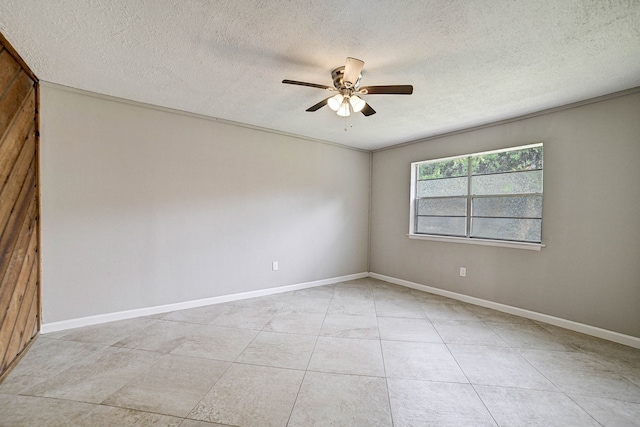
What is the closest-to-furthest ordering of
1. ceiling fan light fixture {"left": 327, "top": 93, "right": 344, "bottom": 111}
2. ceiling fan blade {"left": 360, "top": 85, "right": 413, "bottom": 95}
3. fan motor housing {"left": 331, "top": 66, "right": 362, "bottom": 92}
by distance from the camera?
ceiling fan blade {"left": 360, "top": 85, "right": 413, "bottom": 95} < fan motor housing {"left": 331, "top": 66, "right": 362, "bottom": 92} < ceiling fan light fixture {"left": 327, "top": 93, "right": 344, "bottom": 111}

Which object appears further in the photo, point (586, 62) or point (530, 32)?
point (586, 62)

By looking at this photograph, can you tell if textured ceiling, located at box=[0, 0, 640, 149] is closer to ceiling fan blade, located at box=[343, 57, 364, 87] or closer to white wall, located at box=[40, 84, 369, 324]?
ceiling fan blade, located at box=[343, 57, 364, 87]

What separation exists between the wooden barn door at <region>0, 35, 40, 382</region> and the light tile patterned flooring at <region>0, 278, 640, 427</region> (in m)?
0.25

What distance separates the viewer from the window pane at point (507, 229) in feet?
10.5

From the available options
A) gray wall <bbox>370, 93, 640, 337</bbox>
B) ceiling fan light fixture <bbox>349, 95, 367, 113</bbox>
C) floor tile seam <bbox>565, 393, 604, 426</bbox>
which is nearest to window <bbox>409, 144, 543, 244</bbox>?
gray wall <bbox>370, 93, 640, 337</bbox>

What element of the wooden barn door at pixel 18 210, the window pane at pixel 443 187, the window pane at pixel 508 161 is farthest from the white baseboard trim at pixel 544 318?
the wooden barn door at pixel 18 210

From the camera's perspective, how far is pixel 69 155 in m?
2.72

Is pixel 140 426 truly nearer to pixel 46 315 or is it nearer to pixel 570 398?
pixel 46 315

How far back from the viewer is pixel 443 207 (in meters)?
4.16

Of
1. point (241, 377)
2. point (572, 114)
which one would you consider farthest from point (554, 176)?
point (241, 377)

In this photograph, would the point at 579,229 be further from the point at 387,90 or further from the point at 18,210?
the point at 18,210

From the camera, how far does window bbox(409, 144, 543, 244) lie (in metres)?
3.24

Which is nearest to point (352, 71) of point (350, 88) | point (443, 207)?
point (350, 88)

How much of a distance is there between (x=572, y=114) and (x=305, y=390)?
3.89 metres
